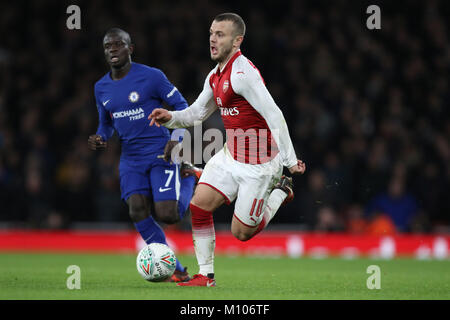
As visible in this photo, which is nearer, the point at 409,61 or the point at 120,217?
the point at 120,217

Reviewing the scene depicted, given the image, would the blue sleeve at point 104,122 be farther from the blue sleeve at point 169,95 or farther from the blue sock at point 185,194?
the blue sock at point 185,194

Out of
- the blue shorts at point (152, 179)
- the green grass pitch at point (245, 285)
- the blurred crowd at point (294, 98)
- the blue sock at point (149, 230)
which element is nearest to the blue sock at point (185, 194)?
the blue shorts at point (152, 179)

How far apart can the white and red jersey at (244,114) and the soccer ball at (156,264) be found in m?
1.09

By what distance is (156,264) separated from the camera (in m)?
6.97

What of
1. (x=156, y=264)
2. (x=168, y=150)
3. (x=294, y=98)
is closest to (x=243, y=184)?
(x=168, y=150)

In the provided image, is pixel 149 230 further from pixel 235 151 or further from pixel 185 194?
pixel 235 151

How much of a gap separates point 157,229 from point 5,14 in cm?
1090

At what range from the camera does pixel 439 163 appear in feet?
46.0

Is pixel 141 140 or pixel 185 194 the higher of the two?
pixel 141 140

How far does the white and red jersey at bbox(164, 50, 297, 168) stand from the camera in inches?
267

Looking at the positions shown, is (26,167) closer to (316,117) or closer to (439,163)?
(316,117)

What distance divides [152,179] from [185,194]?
17.0 inches

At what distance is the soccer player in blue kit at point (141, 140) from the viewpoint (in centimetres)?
780

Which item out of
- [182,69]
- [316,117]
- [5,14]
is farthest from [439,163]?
[5,14]
